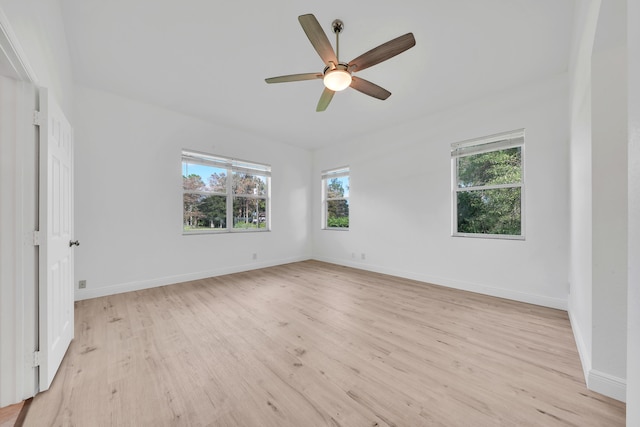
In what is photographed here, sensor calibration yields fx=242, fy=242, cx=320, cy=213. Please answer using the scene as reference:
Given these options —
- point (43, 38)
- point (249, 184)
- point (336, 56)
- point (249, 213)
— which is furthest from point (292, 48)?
point (249, 213)

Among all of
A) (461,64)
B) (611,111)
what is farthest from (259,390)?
(461,64)

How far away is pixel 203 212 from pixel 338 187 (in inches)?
111

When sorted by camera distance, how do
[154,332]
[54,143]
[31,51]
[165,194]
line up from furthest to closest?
[165,194] → [154,332] → [54,143] → [31,51]

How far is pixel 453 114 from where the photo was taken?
11.8ft

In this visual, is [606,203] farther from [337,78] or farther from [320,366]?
[320,366]

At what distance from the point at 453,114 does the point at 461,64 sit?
1104mm

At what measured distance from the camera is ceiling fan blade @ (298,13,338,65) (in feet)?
5.16

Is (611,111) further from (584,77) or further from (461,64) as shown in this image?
(461,64)

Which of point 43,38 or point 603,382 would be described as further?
point 43,38

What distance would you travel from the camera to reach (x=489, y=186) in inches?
133

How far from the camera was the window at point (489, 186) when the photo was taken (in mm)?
3189

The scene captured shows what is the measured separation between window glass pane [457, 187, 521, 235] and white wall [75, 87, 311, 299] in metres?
3.82

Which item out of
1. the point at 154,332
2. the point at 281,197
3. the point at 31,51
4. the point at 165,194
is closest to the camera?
the point at 31,51

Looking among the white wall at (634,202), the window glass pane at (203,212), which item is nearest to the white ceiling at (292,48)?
the window glass pane at (203,212)
